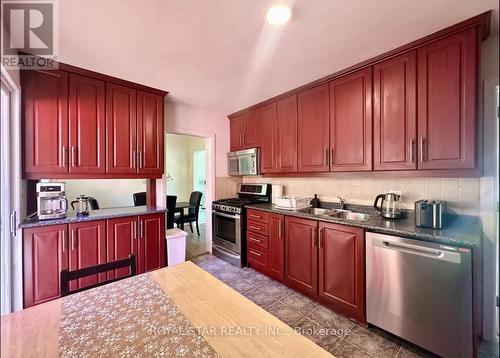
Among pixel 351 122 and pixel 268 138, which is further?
pixel 268 138

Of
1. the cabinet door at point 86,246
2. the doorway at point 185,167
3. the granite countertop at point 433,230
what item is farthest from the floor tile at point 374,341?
the doorway at point 185,167

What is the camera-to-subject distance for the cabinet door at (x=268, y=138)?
121 inches

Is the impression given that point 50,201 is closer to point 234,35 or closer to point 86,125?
point 86,125

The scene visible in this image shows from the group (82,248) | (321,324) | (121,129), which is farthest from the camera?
(121,129)

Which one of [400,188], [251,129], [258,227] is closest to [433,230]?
[400,188]

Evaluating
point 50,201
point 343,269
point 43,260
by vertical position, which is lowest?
point 343,269

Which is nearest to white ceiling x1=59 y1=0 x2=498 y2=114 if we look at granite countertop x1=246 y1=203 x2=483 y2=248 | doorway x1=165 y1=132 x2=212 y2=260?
granite countertop x1=246 y1=203 x2=483 y2=248

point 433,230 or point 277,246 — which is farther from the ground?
point 433,230

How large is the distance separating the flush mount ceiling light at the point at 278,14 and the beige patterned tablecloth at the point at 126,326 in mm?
1752

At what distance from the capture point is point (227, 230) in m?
3.30

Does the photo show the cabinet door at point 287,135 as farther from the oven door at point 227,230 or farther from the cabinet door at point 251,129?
the oven door at point 227,230

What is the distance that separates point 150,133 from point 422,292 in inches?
118

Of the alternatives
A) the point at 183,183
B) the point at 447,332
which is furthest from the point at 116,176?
the point at 183,183

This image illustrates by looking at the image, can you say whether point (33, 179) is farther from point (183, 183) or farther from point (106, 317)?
point (183, 183)
